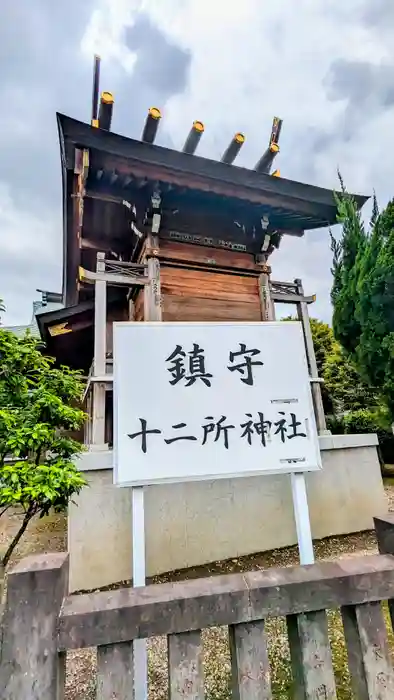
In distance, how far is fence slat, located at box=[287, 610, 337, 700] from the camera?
42.3 inches

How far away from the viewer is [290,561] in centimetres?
376

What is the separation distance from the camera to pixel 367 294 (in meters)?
3.00

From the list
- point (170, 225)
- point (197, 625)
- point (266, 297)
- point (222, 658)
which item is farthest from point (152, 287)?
point (197, 625)

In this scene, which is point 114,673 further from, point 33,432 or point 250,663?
point 33,432

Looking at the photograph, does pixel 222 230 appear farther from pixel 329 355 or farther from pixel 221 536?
pixel 329 355

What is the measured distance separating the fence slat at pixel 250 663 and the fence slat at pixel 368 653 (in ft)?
1.01

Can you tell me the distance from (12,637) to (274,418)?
1442 mm

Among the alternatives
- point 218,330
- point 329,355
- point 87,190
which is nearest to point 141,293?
point 87,190

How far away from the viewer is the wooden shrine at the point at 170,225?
4031 mm

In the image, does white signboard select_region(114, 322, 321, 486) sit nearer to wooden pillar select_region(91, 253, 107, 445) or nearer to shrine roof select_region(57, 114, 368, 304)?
wooden pillar select_region(91, 253, 107, 445)

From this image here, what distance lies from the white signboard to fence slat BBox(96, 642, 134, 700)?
75cm

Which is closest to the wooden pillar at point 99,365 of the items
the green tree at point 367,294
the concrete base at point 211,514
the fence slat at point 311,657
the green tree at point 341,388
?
the concrete base at point 211,514

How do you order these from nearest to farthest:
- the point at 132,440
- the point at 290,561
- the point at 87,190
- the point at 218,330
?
the point at 132,440 → the point at 218,330 → the point at 290,561 → the point at 87,190

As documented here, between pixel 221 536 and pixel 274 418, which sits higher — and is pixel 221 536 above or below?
below
